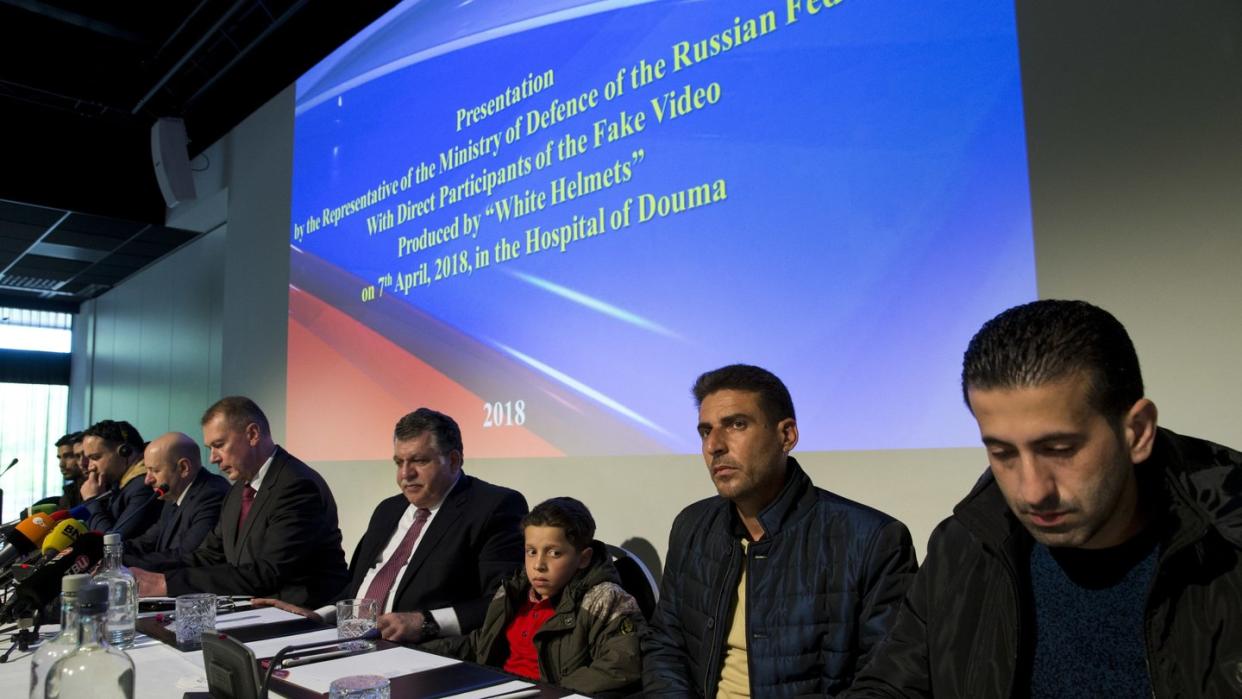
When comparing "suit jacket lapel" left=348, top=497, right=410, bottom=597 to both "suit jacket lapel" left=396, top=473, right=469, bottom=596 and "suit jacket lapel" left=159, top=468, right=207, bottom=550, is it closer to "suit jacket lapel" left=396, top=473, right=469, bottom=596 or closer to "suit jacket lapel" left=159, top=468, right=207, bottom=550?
"suit jacket lapel" left=396, top=473, right=469, bottom=596

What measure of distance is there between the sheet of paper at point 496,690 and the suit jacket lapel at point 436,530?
1181 mm

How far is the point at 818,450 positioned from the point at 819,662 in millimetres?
988

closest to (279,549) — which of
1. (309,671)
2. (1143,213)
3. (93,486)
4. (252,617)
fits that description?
(252,617)

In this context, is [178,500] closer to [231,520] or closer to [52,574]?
[231,520]

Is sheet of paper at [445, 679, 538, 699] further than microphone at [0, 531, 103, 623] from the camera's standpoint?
No

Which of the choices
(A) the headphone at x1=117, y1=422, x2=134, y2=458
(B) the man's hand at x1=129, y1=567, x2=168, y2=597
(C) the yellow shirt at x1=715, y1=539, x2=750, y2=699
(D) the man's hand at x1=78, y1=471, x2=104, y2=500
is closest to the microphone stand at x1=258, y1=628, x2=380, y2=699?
(C) the yellow shirt at x1=715, y1=539, x2=750, y2=699

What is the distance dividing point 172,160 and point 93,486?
8.52 feet

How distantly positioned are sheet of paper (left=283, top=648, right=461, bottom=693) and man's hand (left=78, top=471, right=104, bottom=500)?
14.2ft

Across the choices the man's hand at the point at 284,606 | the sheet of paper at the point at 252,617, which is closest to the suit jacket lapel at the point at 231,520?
the man's hand at the point at 284,606

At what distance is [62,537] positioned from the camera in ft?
7.37

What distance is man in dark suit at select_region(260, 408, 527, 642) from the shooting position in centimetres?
262

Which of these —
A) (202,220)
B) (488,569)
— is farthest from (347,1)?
(488,569)

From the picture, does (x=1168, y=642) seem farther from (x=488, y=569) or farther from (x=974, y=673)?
(x=488, y=569)

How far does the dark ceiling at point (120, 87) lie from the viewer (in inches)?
228
